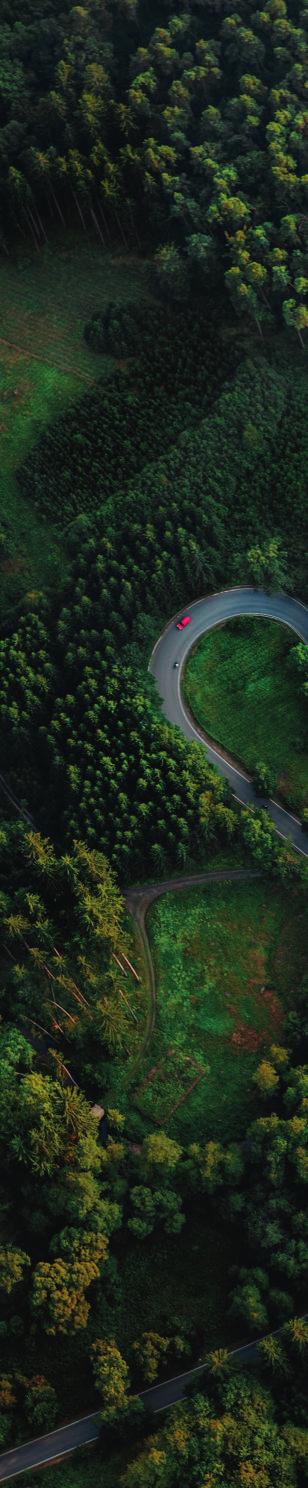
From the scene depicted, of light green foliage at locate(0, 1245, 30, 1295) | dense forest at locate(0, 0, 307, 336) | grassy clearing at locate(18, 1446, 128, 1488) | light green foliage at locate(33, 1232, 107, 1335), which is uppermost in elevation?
dense forest at locate(0, 0, 307, 336)

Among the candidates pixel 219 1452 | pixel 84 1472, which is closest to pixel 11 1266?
pixel 84 1472

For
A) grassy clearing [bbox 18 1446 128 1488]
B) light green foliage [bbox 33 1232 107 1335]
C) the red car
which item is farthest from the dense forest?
grassy clearing [bbox 18 1446 128 1488]

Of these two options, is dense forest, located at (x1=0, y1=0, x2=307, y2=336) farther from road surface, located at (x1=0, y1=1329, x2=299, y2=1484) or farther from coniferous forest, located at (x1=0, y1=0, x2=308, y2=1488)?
road surface, located at (x1=0, y1=1329, x2=299, y2=1484)

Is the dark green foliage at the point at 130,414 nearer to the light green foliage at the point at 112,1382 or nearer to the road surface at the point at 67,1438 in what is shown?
the light green foliage at the point at 112,1382

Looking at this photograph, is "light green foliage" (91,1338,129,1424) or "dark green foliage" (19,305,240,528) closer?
"light green foliage" (91,1338,129,1424)

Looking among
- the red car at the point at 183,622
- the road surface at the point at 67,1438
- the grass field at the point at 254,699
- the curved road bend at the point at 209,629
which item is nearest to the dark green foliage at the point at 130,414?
the red car at the point at 183,622

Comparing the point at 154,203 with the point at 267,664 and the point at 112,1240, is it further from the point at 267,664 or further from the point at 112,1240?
the point at 112,1240
